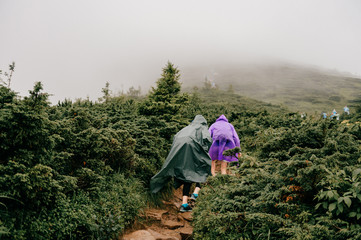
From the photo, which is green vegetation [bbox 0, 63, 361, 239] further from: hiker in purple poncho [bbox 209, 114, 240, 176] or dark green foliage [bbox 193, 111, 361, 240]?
hiker in purple poncho [bbox 209, 114, 240, 176]

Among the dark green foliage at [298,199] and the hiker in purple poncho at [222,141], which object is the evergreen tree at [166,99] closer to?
the hiker in purple poncho at [222,141]

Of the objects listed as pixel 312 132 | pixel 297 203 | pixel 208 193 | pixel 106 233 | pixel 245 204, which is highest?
pixel 312 132

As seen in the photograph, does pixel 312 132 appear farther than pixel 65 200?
Yes

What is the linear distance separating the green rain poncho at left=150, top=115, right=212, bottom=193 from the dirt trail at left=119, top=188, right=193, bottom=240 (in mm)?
Answer: 580

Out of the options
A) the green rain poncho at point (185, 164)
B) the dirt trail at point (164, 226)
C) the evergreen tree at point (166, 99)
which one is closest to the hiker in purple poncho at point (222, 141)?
the green rain poncho at point (185, 164)

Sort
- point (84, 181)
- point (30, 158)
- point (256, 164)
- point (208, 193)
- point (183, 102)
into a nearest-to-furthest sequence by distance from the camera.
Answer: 1. point (30, 158)
2. point (84, 181)
3. point (256, 164)
4. point (208, 193)
5. point (183, 102)

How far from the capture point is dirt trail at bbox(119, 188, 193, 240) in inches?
154

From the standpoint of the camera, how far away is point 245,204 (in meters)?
3.47

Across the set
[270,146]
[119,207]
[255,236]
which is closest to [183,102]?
[270,146]

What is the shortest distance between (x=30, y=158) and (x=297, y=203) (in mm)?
3654

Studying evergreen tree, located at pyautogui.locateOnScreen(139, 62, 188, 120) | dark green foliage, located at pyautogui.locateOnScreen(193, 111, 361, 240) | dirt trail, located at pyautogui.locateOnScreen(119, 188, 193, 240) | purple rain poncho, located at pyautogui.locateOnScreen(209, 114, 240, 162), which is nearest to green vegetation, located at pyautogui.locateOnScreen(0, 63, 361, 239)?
dark green foliage, located at pyautogui.locateOnScreen(193, 111, 361, 240)

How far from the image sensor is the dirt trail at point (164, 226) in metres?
3.90

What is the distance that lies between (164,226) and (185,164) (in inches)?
57.0

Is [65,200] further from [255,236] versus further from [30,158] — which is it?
[255,236]
